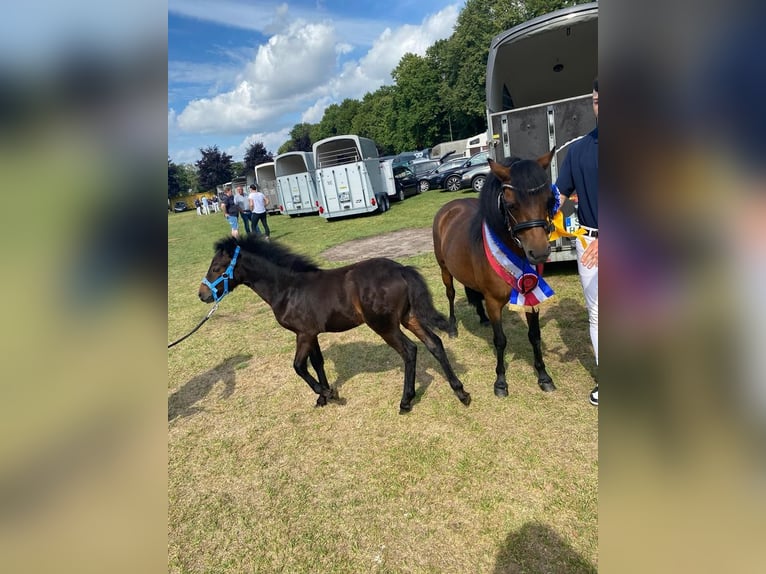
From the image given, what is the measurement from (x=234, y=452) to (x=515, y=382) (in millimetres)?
2657

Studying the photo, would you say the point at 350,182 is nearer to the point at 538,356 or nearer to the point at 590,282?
the point at 538,356

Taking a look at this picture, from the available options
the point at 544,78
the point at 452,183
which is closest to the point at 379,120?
the point at 452,183

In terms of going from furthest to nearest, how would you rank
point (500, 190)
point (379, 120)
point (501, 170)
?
point (379, 120), point (500, 190), point (501, 170)

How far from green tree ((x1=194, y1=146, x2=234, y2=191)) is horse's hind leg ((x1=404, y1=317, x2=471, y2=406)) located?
6073cm

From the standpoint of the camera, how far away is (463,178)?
1803 cm

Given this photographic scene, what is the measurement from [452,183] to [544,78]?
1240 cm

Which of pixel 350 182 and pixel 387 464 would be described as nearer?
pixel 387 464

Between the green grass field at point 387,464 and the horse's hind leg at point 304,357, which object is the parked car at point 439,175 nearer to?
the green grass field at point 387,464

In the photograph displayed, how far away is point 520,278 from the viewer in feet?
Result: 11.3

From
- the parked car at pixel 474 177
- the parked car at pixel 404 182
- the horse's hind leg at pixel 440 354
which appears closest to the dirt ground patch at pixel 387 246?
the horse's hind leg at pixel 440 354
